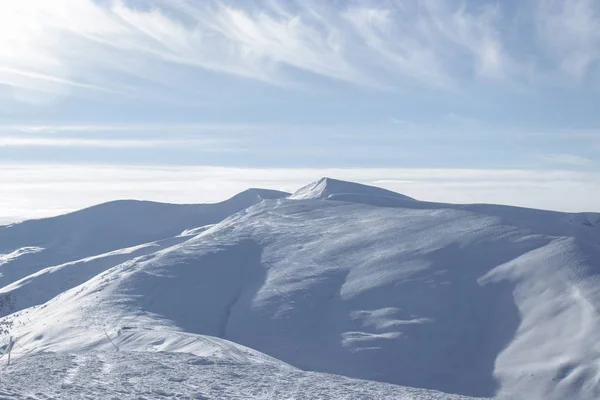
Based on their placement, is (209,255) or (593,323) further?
(209,255)

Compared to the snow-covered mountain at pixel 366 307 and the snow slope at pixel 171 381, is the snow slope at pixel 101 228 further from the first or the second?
the snow slope at pixel 171 381

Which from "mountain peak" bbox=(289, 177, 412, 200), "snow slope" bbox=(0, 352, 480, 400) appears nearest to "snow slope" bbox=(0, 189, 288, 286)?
"mountain peak" bbox=(289, 177, 412, 200)

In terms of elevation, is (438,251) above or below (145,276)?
above

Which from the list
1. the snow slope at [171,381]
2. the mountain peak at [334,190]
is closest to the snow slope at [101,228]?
the mountain peak at [334,190]

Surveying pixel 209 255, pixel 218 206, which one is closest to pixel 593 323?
pixel 209 255

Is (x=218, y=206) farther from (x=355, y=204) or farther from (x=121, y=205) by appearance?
(x=355, y=204)

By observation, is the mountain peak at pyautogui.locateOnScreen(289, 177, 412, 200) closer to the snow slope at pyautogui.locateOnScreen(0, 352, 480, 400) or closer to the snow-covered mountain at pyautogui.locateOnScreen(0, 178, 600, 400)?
the snow-covered mountain at pyautogui.locateOnScreen(0, 178, 600, 400)

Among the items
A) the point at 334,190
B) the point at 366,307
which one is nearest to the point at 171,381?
the point at 366,307
